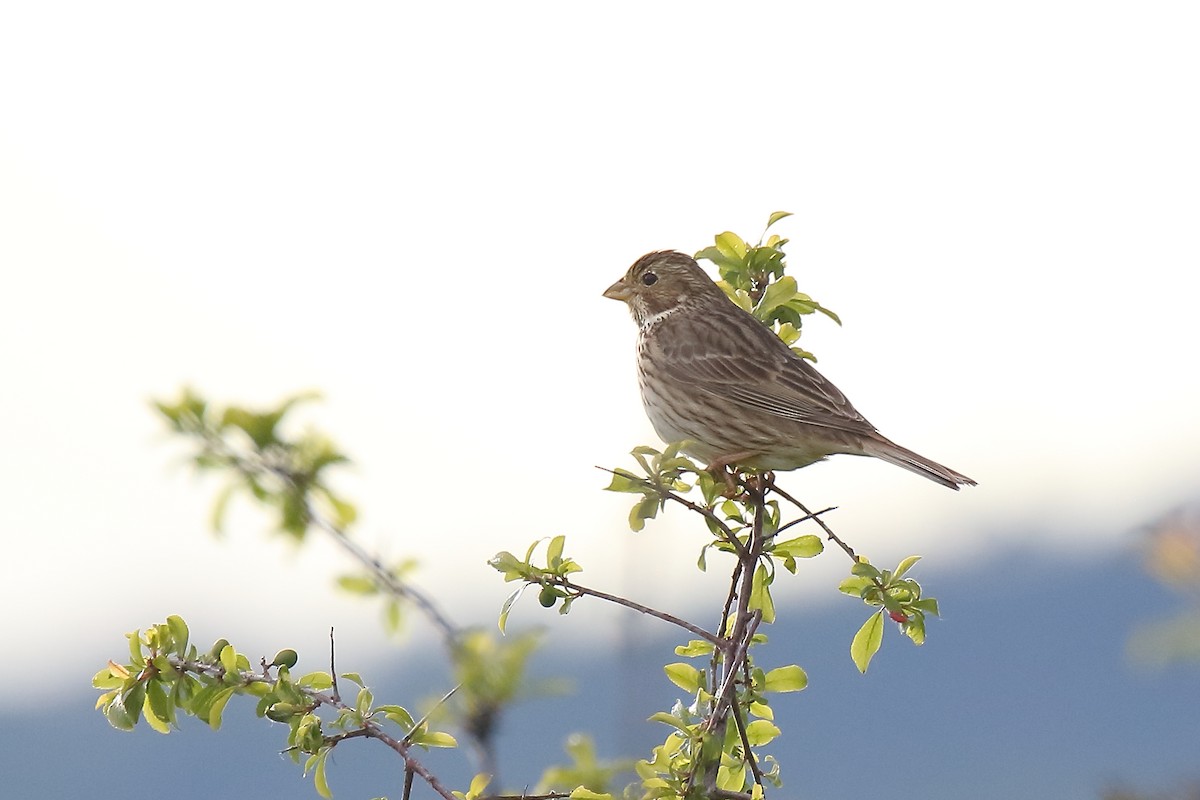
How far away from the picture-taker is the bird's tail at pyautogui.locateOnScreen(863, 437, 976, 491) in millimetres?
8211

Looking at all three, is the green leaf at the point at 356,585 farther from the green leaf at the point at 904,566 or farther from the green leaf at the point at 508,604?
the green leaf at the point at 904,566

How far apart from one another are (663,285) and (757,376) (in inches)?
77.5

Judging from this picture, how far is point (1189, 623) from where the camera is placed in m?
2.58

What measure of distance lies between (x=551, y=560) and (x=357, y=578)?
2736mm

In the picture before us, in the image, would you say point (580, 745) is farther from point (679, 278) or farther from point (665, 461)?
point (679, 278)

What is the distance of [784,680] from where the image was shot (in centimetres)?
625

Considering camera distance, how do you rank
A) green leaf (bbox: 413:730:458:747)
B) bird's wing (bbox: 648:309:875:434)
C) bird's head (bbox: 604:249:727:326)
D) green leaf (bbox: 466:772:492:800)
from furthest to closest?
bird's head (bbox: 604:249:727:326) < bird's wing (bbox: 648:309:875:434) < green leaf (bbox: 413:730:458:747) < green leaf (bbox: 466:772:492:800)

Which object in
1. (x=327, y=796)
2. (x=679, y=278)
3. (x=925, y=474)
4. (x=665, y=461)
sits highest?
(x=679, y=278)

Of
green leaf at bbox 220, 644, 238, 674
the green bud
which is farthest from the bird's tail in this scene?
green leaf at bbox 220, 644, 238, 674

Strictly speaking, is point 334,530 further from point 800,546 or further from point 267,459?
point 800,546

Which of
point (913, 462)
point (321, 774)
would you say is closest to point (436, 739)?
point (321, 774)

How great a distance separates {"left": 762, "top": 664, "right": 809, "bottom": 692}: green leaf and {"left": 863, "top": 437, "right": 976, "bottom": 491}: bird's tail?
6.43ft

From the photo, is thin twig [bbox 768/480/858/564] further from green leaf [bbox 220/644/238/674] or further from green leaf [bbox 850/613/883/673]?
green leaf [bbox 220/644/238/674]

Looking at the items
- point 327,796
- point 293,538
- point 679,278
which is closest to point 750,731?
point 327,796
